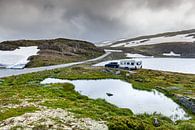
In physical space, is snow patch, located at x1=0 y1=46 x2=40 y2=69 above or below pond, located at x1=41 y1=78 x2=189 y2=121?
above

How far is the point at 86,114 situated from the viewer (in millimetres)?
36125

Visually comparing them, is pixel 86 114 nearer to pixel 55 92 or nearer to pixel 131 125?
pixel 131 125

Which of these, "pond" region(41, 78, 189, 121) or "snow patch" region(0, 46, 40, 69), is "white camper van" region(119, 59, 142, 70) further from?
"snow patch" region(0, 46, 40, 69)

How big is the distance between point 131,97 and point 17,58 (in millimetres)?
112534

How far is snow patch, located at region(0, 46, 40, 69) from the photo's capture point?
484ft

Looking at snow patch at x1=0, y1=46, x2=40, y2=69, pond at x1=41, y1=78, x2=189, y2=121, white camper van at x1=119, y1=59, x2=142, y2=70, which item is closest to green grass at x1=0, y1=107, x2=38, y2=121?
pond at x1=41, y1=78, x2=189, y2=121

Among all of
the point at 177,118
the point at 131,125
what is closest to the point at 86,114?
the point at 131,125

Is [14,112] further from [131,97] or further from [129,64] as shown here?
[129,64]

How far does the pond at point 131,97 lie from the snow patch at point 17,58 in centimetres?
7572

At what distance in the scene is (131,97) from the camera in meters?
62.6

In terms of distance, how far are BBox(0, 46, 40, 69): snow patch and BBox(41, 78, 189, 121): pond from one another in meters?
75.7

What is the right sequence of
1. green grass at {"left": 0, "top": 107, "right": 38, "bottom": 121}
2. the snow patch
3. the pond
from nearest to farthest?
green grass at {"left": 0, "top": 107, "right": 38, "bottom": 121} < the pond < the snow patch

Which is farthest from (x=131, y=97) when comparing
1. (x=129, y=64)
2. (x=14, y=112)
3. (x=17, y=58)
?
(x=17, y=58)

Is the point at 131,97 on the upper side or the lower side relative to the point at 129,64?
lower
